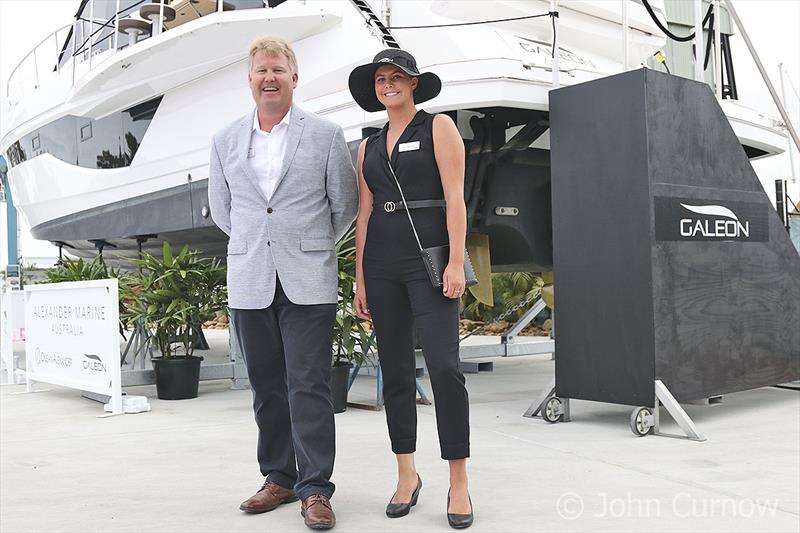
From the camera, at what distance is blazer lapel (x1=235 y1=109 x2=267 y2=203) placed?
3192 mm

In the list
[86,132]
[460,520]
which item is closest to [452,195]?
[460,520]

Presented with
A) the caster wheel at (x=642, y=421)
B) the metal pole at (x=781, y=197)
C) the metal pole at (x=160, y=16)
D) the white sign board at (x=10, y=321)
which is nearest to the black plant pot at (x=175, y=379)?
the white sign board at (x=10, y=321)

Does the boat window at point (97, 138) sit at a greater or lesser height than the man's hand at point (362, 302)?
greater

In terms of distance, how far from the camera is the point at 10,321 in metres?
8.35

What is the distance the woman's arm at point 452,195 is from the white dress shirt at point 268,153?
1.91 feet

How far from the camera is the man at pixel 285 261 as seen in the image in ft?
10.3

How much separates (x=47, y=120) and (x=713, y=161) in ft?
24.3

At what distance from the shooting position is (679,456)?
413 centimetres

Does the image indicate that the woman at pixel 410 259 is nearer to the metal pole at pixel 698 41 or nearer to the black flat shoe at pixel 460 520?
the black flat shoe at pixel 460 520

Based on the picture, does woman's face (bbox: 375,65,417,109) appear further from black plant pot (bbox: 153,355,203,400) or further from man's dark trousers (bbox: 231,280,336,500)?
black plant pot (bbox: 153,355,203,400)

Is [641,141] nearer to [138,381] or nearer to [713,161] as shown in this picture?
[713,161]

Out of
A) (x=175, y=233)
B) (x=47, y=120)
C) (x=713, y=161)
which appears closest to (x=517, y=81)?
(x=713, y=161)

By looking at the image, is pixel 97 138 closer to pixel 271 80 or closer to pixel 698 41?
pixel 698 41

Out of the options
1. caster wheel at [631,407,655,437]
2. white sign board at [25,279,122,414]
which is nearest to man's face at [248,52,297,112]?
caster wheel at [631,407,655,437]
